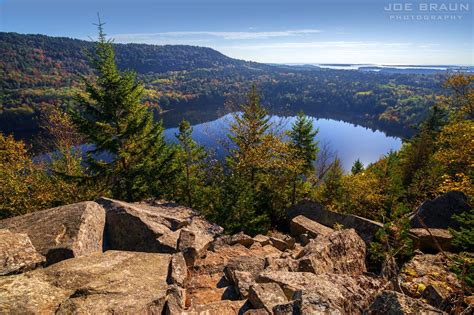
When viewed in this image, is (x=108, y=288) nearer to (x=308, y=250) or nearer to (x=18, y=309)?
(x=18, y=309)

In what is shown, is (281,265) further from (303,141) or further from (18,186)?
(303,141)

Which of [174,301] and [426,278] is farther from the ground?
[174,301]

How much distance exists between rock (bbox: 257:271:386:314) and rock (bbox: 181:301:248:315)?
1.17 m

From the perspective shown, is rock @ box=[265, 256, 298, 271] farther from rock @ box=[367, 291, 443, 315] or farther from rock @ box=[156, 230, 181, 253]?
rock @ box=[367, 291, 443, 315]

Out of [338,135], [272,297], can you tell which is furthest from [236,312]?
[338,135]

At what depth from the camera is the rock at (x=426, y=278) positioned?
7352 millimetres

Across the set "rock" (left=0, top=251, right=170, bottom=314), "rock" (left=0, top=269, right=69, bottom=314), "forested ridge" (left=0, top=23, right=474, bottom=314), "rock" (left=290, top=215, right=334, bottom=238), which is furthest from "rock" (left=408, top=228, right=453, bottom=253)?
"rock" (left=0, top=269, right=69, bottom=314)

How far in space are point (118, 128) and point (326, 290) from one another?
62.5 feet

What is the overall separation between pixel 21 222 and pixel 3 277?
13.8ft

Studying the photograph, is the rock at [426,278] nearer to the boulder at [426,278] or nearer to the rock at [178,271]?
the boulder at [426,278]

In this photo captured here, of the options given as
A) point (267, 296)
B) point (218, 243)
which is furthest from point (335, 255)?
point (267, 296)

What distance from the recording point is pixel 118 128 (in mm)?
21219

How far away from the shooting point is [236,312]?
666 cm

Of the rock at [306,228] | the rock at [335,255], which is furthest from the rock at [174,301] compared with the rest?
the rock at [306,228]
